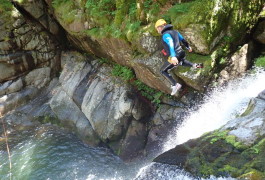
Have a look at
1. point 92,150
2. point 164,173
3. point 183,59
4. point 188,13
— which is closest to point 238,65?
point 183,59

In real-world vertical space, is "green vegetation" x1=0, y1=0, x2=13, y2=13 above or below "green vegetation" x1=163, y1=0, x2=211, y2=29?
above

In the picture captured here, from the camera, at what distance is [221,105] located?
360 inches

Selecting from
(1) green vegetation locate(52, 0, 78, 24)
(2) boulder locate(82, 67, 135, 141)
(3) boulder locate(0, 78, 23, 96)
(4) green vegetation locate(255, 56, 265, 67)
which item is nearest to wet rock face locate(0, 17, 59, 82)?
(3) boulder locate(0, 78, 23, 96)

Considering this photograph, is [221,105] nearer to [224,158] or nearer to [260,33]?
[260,33]

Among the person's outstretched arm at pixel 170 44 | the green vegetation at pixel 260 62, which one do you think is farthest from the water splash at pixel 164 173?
the green vegetation at pixel 260 62

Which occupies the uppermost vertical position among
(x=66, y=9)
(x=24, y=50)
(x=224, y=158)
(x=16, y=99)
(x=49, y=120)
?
(x=66, y=9)

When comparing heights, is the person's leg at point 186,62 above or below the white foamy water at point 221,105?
above

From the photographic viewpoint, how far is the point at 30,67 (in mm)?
14641

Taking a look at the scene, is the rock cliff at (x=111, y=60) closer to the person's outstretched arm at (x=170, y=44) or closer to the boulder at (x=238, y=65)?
the boulder at (x=238, y=65)

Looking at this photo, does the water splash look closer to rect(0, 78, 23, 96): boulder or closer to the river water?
the river water

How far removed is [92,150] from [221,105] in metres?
6.82

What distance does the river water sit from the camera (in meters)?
8.61

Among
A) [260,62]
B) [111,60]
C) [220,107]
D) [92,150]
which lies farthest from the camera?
[111,60]

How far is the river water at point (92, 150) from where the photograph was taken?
339 inches
